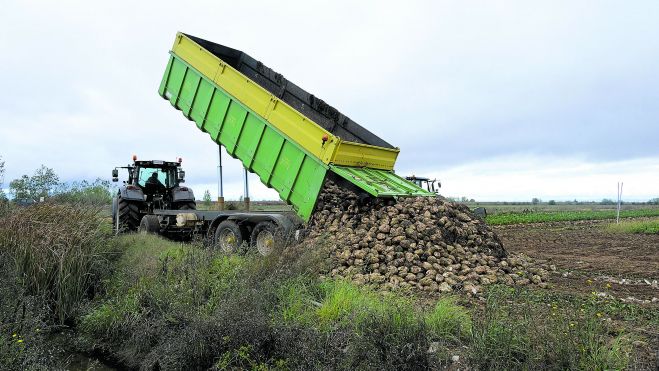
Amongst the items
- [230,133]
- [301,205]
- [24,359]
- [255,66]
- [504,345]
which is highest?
[255,66]

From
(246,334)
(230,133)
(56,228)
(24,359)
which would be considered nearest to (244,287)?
(246,334)

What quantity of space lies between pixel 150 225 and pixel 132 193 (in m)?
1.34

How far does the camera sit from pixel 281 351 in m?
4.54

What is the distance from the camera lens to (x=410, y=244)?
23.4 ft

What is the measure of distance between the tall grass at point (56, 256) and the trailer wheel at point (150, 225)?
2.84 metres

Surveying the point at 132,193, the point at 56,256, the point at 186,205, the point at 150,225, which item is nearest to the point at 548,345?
the point at 56,256

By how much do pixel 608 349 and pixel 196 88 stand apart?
885 centimetres

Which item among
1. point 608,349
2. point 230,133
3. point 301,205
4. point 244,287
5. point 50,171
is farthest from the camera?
point 50,171

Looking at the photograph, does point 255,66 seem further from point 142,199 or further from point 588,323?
point 588,323

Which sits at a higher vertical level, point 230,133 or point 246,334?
point 230,133

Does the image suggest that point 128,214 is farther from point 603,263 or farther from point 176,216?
point 603,263

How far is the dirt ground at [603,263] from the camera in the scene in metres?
6.77

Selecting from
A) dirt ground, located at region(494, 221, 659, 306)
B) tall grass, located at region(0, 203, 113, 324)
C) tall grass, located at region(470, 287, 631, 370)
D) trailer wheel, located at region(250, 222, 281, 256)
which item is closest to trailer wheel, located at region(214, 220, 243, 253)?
trailer wheel, located at region(250, 222, 281, 256)

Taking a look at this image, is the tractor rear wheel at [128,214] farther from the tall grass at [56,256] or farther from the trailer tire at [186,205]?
the tall grass at [56,256]
